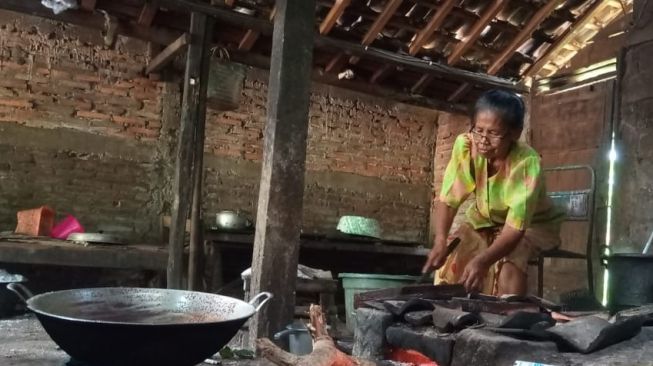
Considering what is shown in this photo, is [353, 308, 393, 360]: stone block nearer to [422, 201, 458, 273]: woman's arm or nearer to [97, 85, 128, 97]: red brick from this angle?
[422, 201, 458, 273]: woman's arm

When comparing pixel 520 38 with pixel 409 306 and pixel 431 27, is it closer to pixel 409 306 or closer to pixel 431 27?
pixel 431 27

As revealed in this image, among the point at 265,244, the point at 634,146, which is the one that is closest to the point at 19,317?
the point at 265,244

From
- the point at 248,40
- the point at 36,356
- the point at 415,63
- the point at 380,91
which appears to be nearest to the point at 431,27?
the point at 415,63

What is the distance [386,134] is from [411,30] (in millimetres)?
2207

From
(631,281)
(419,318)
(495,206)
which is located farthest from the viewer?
(631,281)

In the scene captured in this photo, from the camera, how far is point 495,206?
358 centimetres

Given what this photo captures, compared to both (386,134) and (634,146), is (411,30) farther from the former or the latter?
(634,146)

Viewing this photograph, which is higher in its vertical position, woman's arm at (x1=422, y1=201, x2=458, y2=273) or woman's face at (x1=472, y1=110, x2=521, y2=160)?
woman's face at (x1=472, y1=110, x2=521, y2=160)

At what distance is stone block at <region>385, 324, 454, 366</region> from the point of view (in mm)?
2223

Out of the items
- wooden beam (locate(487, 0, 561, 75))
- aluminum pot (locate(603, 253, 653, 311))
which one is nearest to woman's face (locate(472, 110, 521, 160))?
aluminum pot (locate(603, 253, 653, 311))

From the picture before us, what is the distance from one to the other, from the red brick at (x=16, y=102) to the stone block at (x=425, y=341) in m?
5.72

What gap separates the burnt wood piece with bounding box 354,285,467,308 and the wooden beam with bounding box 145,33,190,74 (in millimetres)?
4147

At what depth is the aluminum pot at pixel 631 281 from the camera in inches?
155

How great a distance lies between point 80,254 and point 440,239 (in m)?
3.72
